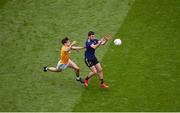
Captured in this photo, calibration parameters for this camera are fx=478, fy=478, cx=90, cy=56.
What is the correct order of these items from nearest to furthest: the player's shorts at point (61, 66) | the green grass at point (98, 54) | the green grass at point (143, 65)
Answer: the green grass at point (143, 65), the green grass at point (98, 54), the player's shorts at point (61, 66)

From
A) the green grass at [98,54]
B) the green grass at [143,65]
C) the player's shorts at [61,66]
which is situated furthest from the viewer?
the player's shorts at [61,66]

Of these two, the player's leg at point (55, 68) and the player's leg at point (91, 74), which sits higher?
the player's leg at point (55, 68)

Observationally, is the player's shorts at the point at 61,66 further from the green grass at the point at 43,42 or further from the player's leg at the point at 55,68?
the green grass at the point at 43,42

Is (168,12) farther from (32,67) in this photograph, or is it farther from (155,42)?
(32,67)

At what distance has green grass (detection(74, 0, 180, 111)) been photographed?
15.8 metres

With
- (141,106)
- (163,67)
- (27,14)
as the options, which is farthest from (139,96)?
(27,14)

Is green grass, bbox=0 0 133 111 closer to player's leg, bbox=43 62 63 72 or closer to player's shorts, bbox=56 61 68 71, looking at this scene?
player's leg, bbox=43 62 63 72

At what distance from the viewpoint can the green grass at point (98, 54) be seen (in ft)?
52.3

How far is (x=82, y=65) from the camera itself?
59.0 feet

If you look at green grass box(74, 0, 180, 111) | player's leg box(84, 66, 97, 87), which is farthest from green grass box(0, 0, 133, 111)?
green grass box(74, 0, 180, 111)

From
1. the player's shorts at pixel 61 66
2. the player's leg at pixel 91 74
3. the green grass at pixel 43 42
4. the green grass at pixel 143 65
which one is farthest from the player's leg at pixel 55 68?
the green grass at pixel 143 65

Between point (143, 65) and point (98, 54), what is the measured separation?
188 centimetres

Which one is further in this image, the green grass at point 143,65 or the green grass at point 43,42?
the green grass at point 43,42

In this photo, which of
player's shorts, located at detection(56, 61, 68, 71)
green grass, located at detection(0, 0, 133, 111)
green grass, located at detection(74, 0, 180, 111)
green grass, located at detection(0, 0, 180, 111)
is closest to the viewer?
green grass, located at detection(74, 0, 180, 111)
